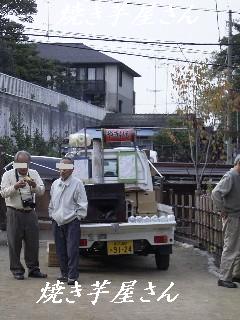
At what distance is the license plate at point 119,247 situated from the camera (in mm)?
10677

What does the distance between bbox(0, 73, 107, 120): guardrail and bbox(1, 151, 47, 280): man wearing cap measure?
18.7 m

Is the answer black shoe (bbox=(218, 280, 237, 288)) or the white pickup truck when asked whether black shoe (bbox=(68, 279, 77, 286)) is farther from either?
black shoe (bbox=(218, 280, 237, 288))

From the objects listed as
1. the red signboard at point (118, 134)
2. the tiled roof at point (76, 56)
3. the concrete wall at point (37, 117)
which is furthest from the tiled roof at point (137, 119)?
the red signboard at point (118, 134)

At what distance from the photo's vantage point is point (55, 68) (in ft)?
172

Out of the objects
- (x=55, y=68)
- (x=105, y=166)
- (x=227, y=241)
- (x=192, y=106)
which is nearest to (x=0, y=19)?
(x=55, y=68)

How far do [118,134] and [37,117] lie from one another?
2088 cm

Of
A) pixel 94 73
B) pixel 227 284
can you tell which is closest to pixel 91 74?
pixel 94 73

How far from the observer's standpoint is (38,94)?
35375 millimetres

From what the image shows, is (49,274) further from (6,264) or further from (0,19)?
(0,19)

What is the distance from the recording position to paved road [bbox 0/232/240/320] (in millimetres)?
7809

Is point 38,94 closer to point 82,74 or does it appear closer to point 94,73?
point 82,74

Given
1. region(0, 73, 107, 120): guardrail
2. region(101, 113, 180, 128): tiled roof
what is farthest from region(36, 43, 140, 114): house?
region(0, 73, 107, 120): guardrail

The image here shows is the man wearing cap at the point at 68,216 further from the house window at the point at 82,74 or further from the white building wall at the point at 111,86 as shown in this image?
the white building wall at the point at 111,86

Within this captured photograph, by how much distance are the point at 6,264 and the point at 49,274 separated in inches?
47.8
